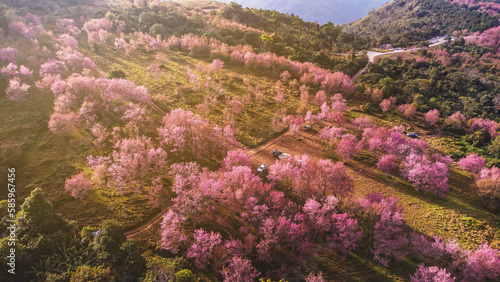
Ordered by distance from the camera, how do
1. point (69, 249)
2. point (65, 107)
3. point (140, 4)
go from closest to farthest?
point (69, 249), point (65, 107), point (140, 4)

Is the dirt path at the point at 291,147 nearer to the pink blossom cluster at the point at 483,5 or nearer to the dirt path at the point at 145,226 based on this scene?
the dirt path at the point at 145,226

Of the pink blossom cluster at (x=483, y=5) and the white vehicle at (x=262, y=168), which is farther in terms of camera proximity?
the pink blossom cluster at (x=483, y=5)

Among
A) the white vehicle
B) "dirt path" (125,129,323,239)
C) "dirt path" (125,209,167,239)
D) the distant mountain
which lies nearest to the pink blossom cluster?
the distant mountain

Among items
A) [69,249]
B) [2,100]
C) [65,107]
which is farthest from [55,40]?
[69,249]

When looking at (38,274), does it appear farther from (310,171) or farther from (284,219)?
(310,171)

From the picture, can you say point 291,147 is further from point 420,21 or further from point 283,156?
point 420,21

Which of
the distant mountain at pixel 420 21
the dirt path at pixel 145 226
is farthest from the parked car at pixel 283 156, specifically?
the distant mountain at pixel 420 21

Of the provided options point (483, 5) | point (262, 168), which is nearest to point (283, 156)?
point (262, 168)

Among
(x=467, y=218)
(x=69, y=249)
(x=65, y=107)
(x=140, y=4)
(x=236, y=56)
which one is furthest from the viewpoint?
(x=140, y=4)
